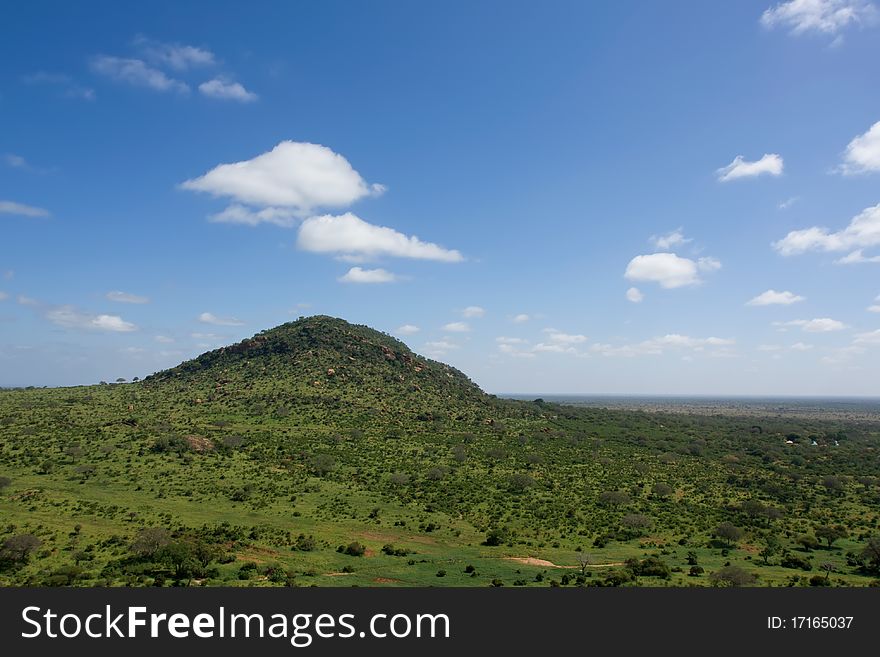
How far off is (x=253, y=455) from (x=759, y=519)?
7968cm

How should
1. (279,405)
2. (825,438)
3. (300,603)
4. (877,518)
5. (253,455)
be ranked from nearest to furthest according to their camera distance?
(300,603), (877,518), (253,455), (279,405), (825,438)

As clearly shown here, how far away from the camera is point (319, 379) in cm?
14325

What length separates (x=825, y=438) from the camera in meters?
166

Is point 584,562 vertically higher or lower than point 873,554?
higher

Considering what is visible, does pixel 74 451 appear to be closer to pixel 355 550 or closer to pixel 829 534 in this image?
pixel 355 550

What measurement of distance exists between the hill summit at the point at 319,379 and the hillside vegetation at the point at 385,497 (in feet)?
4.43

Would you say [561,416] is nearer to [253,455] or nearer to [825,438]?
[825,438]

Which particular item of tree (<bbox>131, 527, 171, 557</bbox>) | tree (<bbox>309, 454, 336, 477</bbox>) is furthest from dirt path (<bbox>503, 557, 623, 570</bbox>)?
tree (<bbox>309, 454, 336, 477</bbox>)

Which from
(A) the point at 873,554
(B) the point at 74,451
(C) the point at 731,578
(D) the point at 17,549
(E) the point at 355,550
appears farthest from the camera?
(B) the point at 74,451

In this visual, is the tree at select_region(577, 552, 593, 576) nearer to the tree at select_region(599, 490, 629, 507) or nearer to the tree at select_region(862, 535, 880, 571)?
the tree at select_region(599, 490, 629, 507)

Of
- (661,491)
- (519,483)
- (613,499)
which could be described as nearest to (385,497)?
(519,483)

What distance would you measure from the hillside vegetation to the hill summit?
1351 mm

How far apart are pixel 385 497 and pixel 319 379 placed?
77836 millimetres

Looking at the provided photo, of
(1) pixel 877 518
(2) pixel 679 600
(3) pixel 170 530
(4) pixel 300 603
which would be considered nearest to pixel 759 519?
(1) pixel 877 518
